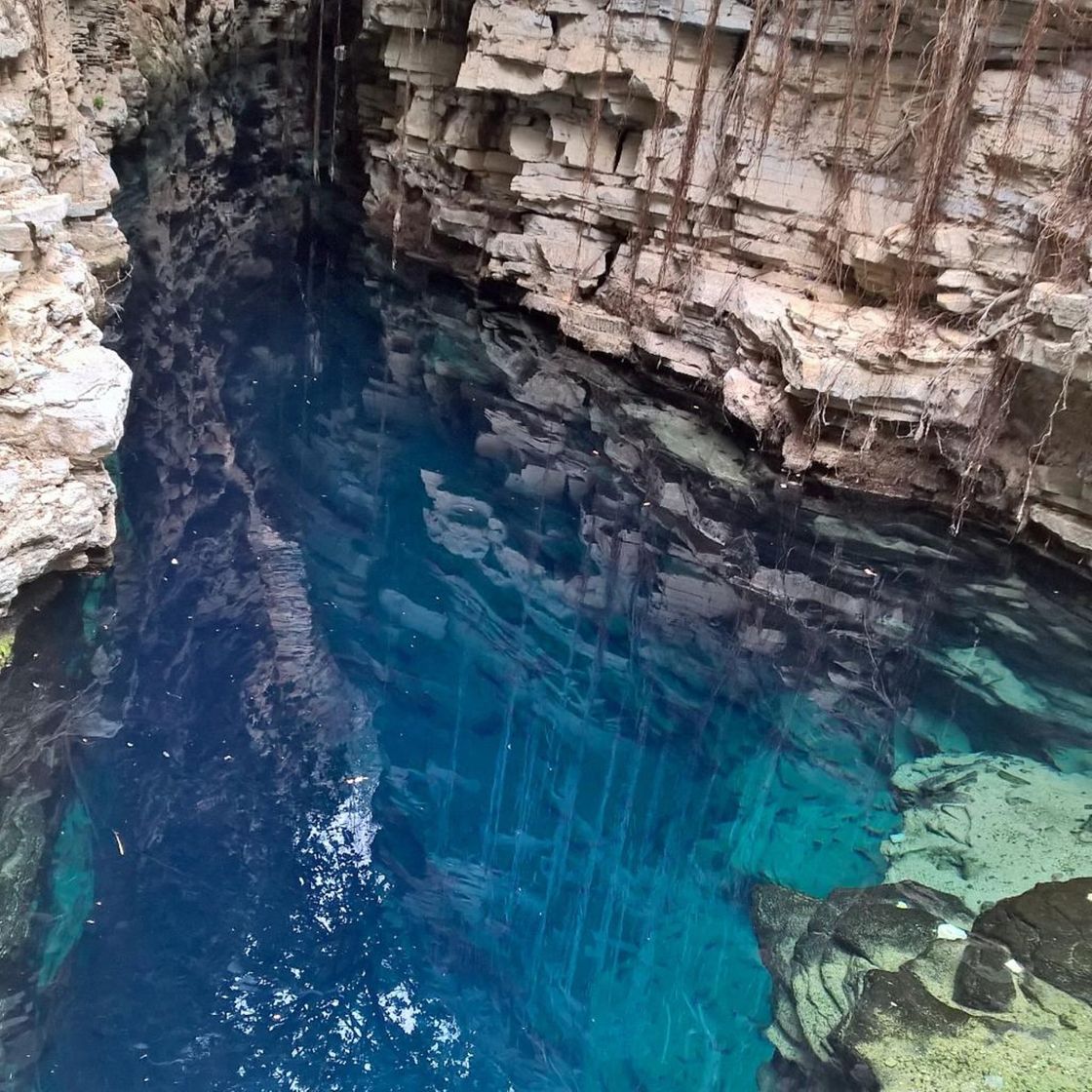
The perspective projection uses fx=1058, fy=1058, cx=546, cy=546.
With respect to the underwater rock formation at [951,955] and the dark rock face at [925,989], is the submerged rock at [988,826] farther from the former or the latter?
the dark rock face at [925,989]

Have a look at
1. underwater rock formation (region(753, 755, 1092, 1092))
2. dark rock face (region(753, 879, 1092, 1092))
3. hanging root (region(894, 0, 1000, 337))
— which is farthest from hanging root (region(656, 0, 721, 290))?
dark rock face (region(753, 879, 1092, 1092))

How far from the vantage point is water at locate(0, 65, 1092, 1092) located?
3311mm

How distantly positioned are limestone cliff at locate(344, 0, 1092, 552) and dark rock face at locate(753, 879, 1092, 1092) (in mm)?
3246

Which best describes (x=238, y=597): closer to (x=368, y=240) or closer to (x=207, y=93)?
(x=368, y=240)

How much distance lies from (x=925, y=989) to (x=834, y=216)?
5589mm

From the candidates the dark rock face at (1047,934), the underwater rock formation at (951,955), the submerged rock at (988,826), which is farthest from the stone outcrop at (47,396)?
the dark rock face at (1047,934)

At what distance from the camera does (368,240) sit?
1196cm

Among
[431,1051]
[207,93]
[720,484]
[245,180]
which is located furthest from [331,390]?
[207,93]

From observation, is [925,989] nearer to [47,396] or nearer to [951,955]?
[951,955]

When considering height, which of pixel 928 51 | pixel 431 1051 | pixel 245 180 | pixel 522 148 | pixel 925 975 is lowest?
pixel 431 1051

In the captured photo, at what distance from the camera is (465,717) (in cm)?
470

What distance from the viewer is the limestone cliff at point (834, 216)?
633 centimetres

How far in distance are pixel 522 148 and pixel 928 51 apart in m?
3.97

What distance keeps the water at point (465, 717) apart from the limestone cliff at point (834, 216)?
55 cm
